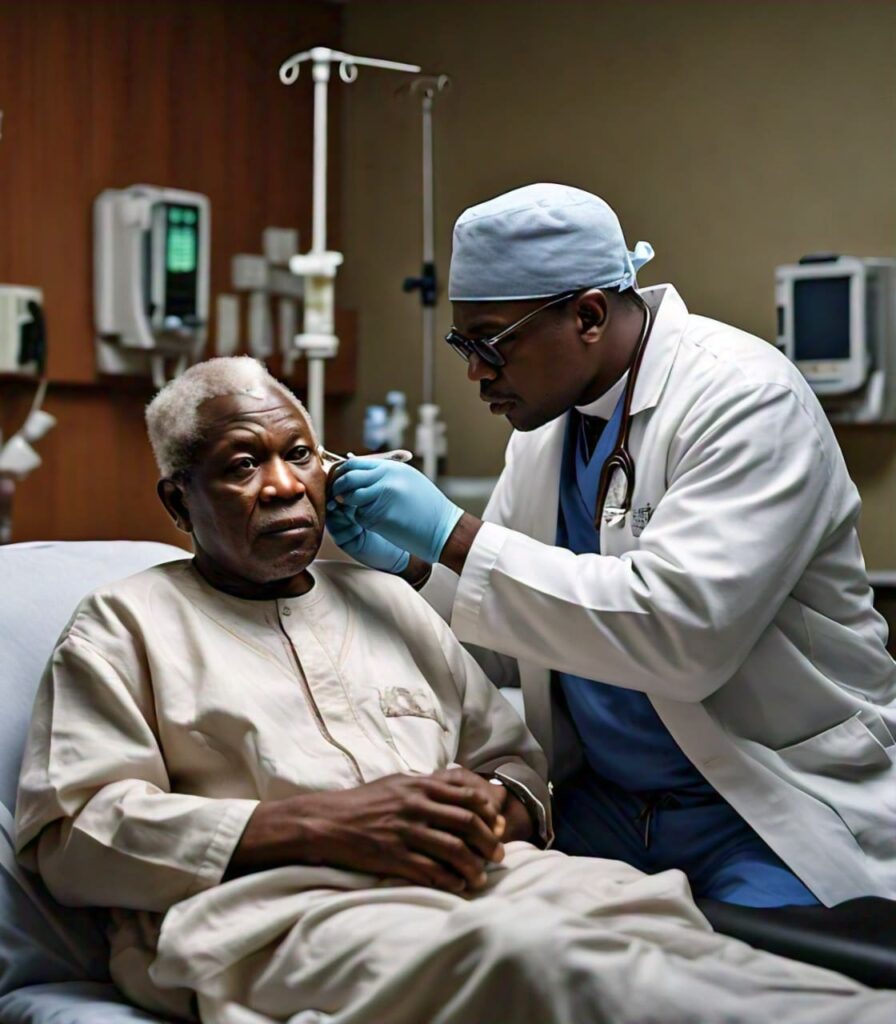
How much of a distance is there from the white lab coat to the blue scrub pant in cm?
5

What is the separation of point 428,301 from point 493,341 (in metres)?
2.41

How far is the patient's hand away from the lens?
4.87 ft

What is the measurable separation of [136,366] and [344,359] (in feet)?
3.05

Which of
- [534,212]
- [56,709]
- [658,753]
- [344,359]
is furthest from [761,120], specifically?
[56,709]

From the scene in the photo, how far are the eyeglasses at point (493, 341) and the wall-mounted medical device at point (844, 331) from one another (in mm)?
1927

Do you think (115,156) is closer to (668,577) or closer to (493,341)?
(493,341)

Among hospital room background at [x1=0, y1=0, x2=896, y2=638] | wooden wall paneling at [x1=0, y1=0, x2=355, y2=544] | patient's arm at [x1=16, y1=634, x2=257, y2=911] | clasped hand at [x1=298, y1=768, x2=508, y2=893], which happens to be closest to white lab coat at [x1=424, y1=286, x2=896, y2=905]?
clasped hand at [x1=298, y1=768, x2=508, y2=893]

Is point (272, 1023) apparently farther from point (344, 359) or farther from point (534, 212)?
point (344, 359)

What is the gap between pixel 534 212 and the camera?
1.88m

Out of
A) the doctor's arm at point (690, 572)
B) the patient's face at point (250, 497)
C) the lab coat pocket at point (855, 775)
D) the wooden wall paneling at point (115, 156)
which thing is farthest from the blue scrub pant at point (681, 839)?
the wooden wall paneling at point (115, 156)

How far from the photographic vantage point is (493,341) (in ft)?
6.24

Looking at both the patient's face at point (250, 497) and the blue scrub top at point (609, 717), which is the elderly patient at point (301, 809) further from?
the blue scrub top at point (609, 717)

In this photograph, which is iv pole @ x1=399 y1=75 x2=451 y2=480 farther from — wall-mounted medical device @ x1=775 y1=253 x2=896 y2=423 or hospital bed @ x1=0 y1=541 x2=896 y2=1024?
hospital bed @ x1=0 y1=541 x2=896 y2=1024

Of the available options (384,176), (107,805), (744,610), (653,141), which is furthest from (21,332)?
(744,610)
